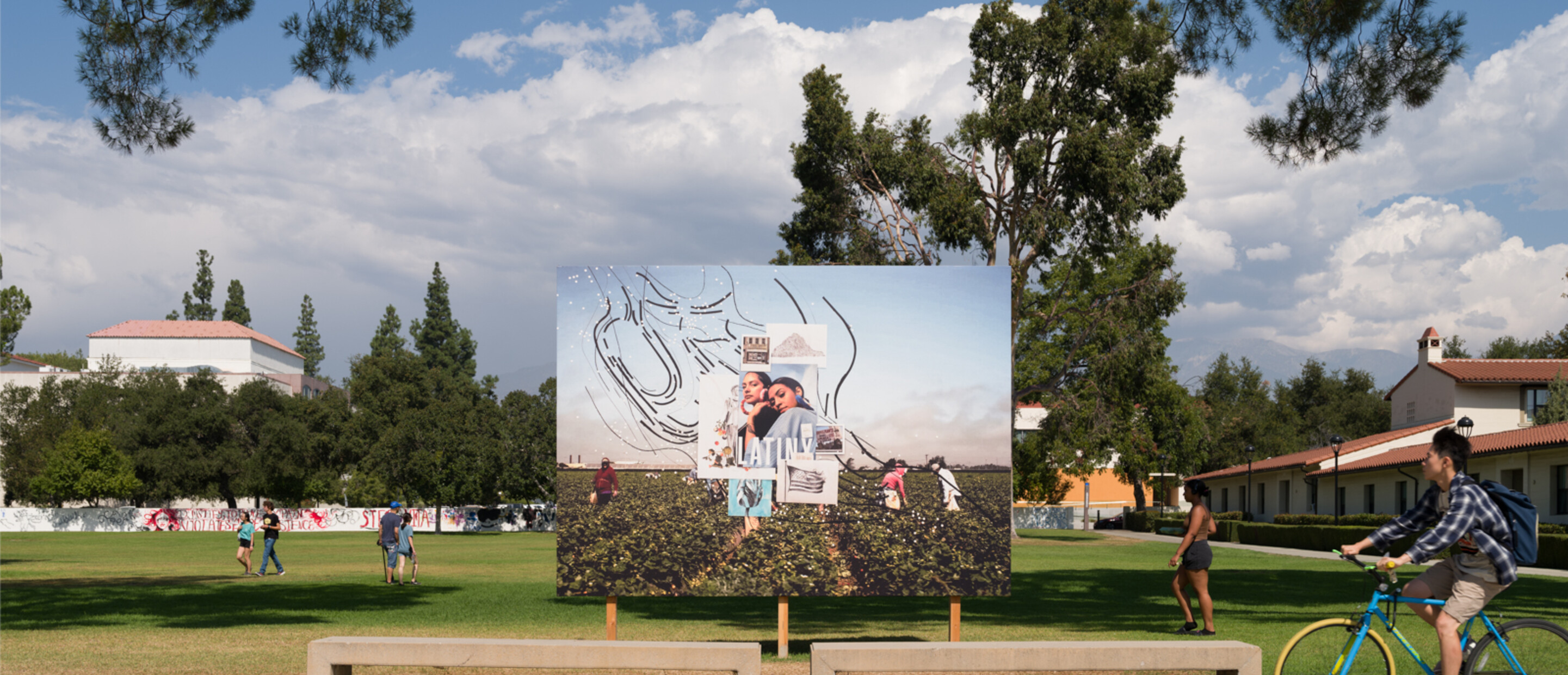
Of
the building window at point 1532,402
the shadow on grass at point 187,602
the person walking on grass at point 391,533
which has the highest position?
the building window at point 1532,402

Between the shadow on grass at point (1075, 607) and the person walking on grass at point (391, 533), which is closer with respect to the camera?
the shadow on grass at point (1075, 607)

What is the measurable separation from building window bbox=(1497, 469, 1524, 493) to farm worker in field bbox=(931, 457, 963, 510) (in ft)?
106

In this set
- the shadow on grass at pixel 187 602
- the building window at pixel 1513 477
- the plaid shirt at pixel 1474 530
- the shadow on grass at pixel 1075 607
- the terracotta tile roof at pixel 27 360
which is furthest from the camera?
the terracotta tile roof at pixel 27 360

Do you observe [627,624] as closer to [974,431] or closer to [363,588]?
[974,431]

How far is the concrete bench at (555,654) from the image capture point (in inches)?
263

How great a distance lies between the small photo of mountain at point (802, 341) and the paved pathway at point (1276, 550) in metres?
21.8

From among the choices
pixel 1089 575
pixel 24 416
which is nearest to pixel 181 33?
pixel 1089 575

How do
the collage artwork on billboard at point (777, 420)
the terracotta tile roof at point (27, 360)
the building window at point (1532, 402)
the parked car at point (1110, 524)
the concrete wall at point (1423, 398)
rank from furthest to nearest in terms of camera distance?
the terracotta tile roof at point (27, 360), the parked car at point (1110, 524), the concrete wall at point (1423, 398), the building window at point (1532, 402), the collage artwork on billboard at point (777, 420)

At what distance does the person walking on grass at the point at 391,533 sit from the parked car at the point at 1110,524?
6125 centimetres

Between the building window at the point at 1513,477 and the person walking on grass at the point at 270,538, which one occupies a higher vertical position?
the building window at the point at 1513,477

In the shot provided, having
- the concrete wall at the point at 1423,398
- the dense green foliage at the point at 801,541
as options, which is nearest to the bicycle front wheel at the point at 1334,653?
the dense green foliage at the point at 801,541

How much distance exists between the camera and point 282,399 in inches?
3169

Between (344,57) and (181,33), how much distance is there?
1.97 m

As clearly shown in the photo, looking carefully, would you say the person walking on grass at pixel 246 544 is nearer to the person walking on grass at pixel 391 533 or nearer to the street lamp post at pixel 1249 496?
the person walking on grass at pixel 391 533
